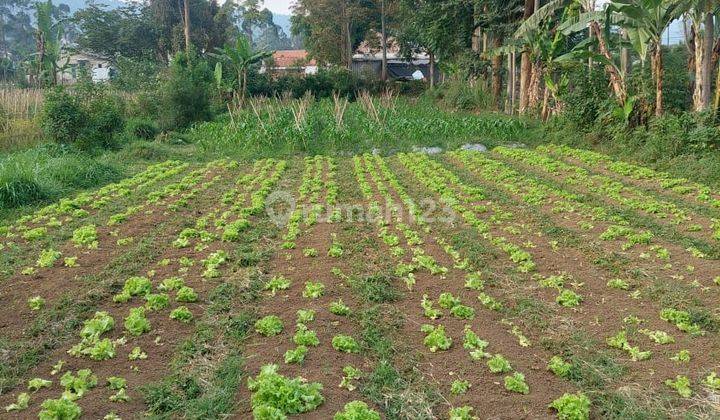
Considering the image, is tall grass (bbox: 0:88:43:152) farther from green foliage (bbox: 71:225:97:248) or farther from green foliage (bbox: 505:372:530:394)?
green foliage (bbox: 505:372:530:394)

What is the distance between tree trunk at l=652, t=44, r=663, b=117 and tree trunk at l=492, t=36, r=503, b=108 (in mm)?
11445

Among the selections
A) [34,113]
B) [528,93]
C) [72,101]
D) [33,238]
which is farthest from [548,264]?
[34,113]

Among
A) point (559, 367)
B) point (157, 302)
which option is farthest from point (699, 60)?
point (157, 302)

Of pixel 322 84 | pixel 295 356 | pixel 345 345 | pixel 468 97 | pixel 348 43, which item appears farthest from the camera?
pixel 348 43

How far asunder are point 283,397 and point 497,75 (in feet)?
77.5

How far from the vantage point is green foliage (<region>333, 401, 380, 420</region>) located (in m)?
3.83

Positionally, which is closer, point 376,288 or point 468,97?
point 376,288

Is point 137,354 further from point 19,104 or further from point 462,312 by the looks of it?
point 19,104

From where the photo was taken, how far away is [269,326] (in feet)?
17.3

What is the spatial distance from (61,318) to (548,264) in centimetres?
571

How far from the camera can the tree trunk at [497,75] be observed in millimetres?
24953

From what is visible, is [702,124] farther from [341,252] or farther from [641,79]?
[341,252]

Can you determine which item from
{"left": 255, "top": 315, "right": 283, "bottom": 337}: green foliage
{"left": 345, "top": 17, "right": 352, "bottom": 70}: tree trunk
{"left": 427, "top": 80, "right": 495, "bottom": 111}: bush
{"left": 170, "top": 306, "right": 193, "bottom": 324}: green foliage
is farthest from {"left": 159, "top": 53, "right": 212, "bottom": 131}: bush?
{"left": 345, "top": 17, "right": 352, "bottom": 70}: tree trunk

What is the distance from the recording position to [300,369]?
183 inches
